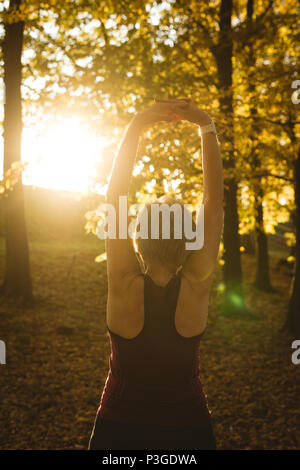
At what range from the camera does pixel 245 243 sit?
2075 centimetres

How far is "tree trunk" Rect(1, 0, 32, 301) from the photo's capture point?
8.77m

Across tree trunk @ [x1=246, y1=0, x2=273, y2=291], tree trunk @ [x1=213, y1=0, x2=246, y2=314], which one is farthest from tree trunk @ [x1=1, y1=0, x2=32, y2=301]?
tree trunk @ [x1=246, y1=0, x2=273, y2=291]

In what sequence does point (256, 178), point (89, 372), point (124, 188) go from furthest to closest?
1. point (256, 178)
2. point (89, 372)
3. point (124, 188)

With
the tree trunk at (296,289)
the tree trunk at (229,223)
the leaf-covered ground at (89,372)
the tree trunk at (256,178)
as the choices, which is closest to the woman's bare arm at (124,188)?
the leaf-covered ground at (89,372)

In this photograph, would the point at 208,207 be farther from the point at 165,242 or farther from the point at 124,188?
the point at 124,188

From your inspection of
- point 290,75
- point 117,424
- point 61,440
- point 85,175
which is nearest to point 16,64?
point 85,175

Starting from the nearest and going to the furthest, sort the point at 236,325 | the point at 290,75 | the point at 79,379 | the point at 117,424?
the point at 117,424 < the point at 290,75 < the point at 79,379 < the point at 236,325

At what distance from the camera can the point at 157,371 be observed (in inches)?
63.6

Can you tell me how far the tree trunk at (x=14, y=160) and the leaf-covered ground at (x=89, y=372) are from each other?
663 mm

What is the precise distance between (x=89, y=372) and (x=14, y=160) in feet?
17.3

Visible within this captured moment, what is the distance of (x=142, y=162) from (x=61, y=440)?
3805 millimetres

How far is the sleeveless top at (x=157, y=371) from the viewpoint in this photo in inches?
63.2

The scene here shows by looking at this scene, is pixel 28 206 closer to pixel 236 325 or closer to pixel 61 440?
pixel 236 325

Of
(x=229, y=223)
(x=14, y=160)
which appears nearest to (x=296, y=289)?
(x=229, y=223)
